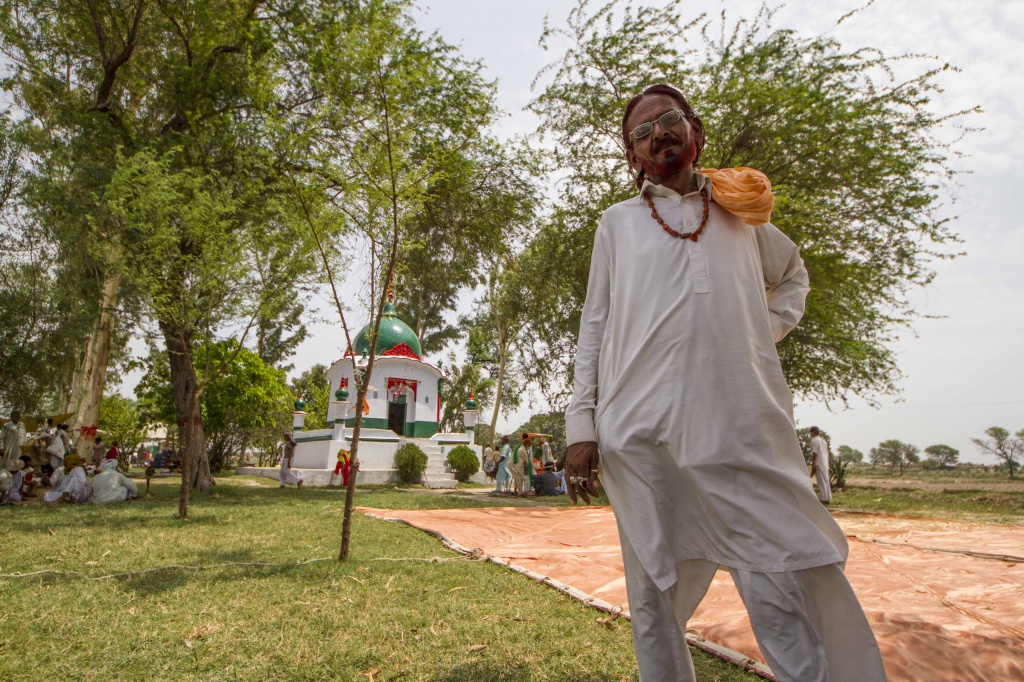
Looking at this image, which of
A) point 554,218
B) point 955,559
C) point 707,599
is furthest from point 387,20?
point 554,218

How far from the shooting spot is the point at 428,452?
22.1 meters

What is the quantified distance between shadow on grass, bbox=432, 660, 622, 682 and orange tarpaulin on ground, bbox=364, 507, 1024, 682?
2.65 feet

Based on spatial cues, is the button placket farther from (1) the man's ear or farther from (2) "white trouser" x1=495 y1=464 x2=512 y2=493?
(2) "white trouser" x1=495 y1=464 x2=512 y2=493

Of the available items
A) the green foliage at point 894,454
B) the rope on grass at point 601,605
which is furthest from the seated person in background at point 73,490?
the green foliage at point 894,454

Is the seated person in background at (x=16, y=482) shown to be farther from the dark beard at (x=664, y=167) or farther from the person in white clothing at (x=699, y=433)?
the dark beard at (x=664, y=167)

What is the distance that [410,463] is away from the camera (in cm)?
1994

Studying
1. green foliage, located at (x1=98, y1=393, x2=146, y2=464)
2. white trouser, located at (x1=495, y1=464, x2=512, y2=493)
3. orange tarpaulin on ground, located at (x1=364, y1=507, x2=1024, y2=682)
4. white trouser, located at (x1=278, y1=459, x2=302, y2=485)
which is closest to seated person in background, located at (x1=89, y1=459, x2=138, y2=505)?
white trouser, located at (x1=278, y1=459, x2=302, y2=485)

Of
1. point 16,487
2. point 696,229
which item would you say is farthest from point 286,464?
point 696,229

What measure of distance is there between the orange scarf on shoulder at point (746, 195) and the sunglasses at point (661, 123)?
26 cm

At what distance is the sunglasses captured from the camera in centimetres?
222

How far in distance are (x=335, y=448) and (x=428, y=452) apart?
3.45 meters

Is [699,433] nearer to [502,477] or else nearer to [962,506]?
[962,506]

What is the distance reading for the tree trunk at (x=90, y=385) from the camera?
17984 mm

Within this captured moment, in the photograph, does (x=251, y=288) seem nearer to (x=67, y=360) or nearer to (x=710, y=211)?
(x=710, y=211)
